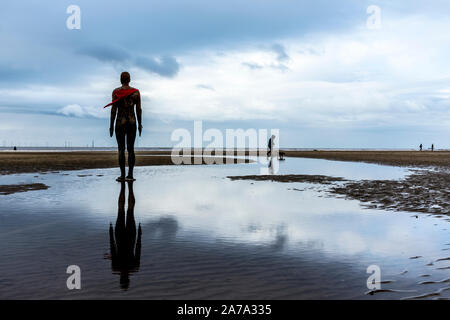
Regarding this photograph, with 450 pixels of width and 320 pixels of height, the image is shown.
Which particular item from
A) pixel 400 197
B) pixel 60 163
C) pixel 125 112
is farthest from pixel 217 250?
pixel 60 163

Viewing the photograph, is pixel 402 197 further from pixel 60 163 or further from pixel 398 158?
pixel 398 158

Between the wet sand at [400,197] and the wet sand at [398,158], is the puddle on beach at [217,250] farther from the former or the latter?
the wet sand at [398,158]

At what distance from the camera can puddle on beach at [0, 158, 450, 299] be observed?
4781 millimetres

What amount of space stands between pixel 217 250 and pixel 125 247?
5.56ft

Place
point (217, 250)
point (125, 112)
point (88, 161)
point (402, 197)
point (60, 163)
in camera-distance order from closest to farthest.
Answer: point (217, 250) → point (402, 197) → point (125, 112) → point (60, 163) → point (88, 161)

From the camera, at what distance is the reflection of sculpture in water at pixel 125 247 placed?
5397mm

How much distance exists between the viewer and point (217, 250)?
21.8 ft

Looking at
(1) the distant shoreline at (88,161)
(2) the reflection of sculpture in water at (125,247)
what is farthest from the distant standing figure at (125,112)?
(1) the distant shoreline at (88,161)

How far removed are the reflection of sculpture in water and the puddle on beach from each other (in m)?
0.02

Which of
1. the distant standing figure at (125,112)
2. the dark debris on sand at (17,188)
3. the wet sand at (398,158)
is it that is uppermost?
the distant standing figure at (125,112)

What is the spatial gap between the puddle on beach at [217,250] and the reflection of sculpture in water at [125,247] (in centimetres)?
2

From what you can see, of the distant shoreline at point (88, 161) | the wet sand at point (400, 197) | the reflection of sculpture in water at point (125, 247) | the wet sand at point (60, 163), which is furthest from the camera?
the distant shoreline at point (88, 161)
